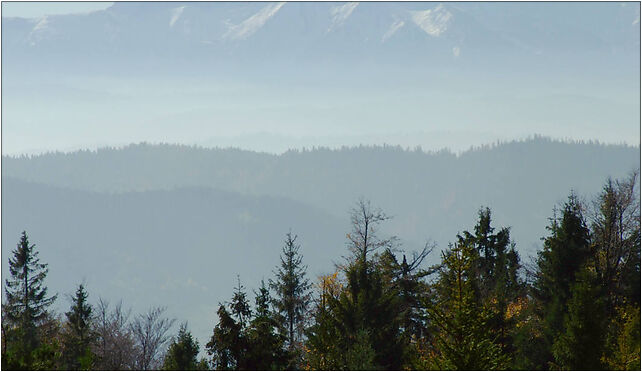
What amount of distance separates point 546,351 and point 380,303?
7998mm

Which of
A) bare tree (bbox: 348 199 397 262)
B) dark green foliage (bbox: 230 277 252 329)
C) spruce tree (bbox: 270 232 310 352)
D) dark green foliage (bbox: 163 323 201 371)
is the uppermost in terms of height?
bare tree (bbox: 348 199 397 262)

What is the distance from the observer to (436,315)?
25406mm

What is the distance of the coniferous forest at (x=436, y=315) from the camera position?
23.2m

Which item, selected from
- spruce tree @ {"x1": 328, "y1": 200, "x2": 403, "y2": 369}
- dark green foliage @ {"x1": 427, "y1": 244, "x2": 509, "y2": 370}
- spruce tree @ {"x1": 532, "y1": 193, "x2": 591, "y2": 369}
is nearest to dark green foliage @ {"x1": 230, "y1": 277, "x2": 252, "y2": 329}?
spruce tree @ {"x1": 328, "y1": 200, "x2": 403, "y2": 369}

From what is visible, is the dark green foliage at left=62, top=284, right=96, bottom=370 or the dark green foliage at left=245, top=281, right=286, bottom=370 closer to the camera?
the dark green foliage at left=245, top=281, right=286, bottom=370

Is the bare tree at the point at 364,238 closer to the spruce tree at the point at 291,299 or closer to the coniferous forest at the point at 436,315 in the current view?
the coniferous forest at the point at 436,315

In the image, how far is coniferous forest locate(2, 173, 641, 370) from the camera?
23219 millimetres

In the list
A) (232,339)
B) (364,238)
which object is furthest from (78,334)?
(232,339)

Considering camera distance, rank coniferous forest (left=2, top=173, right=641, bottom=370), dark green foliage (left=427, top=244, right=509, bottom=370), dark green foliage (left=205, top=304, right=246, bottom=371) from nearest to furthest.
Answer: dark green foliage (left=427, top=244, right=509, bottom=370), coniferous forest (left=2, top=173, right=641, bottom=370), dark green foliage (left=205, top=304, right=246, bottom=371)

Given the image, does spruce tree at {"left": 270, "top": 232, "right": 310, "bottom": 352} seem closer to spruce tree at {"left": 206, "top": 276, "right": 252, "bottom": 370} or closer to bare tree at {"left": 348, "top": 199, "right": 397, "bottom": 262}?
bare tree at {"left": 348, "top": 199, "right": 397, "bottom": 262}

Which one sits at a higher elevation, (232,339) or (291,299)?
(291,299)

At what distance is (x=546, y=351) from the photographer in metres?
34.3

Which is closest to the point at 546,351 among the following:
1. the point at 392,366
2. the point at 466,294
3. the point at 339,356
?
the point at 392,366

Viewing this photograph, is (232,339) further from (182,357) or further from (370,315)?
(182,357)
